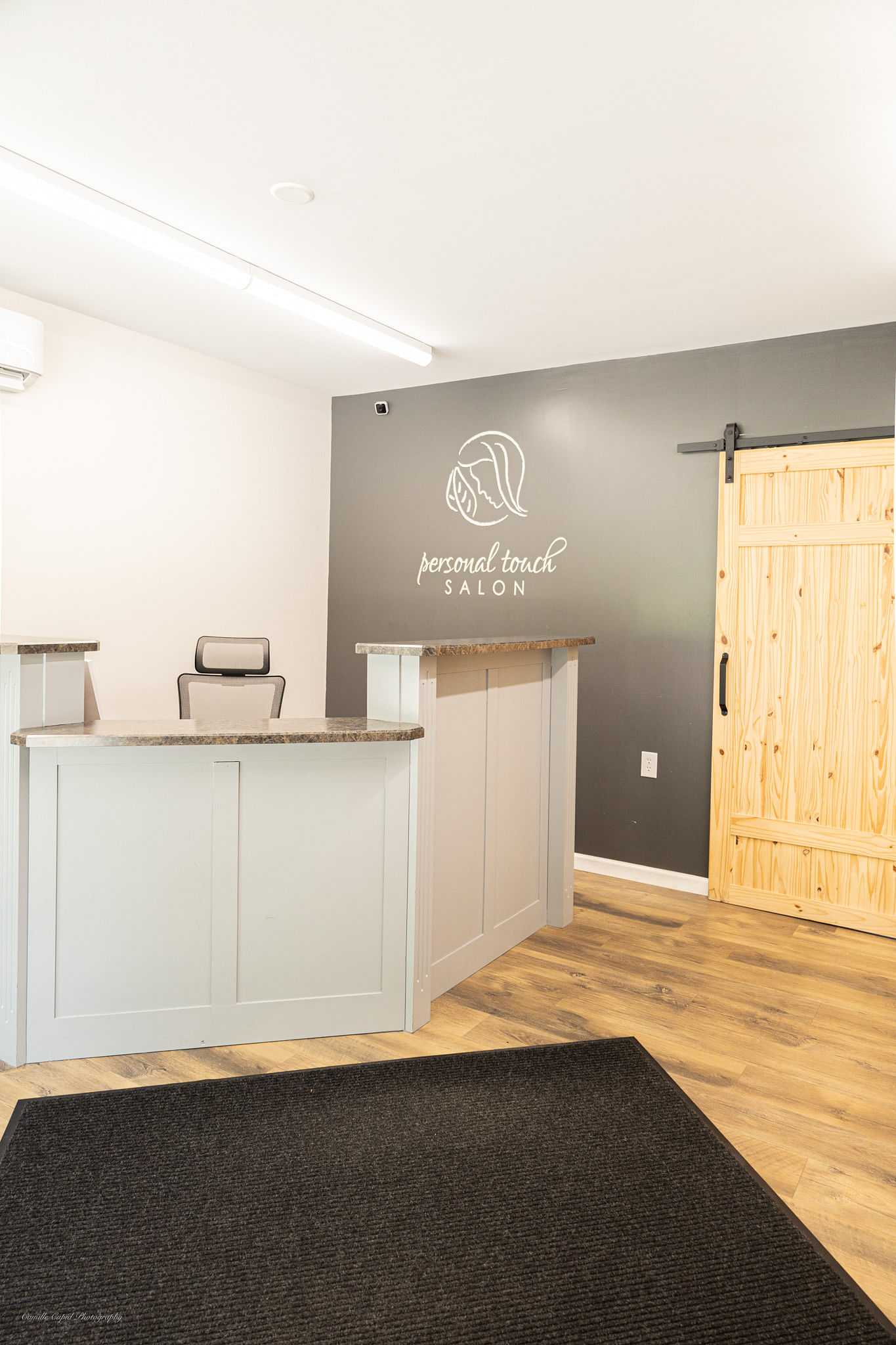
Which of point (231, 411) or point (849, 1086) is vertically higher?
point (231, 411)

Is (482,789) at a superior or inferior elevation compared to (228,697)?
inferior

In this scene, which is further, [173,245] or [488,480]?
[488,480]

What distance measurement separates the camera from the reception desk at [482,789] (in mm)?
2701

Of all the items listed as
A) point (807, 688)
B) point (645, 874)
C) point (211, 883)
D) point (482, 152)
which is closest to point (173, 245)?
point (482, 152)

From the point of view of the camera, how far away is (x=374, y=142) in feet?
7.96

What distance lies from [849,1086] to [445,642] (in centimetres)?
177

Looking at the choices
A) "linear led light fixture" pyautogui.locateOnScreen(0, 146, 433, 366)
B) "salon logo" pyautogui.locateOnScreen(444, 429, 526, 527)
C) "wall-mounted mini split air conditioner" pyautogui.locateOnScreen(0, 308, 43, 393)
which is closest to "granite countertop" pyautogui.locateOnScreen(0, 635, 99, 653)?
"linear led light fixture" pyautogui.locateOnScreen(0, 146, 433, 366)

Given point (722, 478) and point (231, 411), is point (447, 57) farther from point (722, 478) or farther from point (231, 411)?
point (231, 411)

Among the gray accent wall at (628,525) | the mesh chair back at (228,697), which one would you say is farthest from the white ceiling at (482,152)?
the mesh chair back at (228,697)

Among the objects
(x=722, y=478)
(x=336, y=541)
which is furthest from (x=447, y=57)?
(x=336, y=541)

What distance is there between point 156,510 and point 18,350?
1.01m

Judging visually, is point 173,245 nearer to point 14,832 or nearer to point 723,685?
point 14,832

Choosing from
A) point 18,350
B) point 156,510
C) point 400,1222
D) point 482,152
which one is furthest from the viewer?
point 156,510

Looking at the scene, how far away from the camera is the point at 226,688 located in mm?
3729
